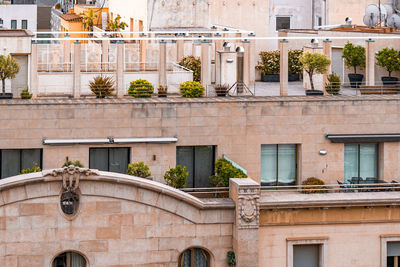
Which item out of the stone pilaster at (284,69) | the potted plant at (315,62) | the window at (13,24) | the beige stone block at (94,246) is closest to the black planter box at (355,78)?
the potted plant at (315,62)

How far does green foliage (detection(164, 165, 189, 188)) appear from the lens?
51.2m

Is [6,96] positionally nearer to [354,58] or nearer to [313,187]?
[313,187]

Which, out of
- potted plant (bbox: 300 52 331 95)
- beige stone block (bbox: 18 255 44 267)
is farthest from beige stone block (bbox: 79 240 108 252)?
potted plant (bbox: 300 52 331 95)

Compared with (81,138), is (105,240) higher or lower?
lower

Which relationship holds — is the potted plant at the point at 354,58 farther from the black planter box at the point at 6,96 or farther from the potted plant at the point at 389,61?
the black planter box at the point at 6,96

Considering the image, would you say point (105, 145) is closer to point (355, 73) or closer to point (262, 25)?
point (355, 73)

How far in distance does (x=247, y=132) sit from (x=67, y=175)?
39.0 ft

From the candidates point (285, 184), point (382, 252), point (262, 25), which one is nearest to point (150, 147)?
point (285, 184)

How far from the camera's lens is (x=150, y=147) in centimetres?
5256

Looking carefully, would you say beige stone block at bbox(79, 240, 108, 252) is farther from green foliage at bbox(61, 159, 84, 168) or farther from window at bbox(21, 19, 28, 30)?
window at bbox(21, 19, 28, 30)

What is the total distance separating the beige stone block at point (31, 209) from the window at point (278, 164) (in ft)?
44.3

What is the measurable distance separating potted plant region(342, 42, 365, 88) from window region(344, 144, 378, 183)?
817 cm

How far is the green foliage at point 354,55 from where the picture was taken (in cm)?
6316

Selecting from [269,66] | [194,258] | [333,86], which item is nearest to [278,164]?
[333,86]
